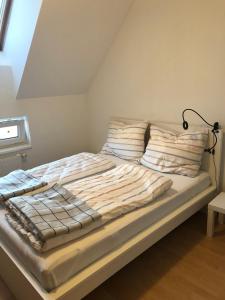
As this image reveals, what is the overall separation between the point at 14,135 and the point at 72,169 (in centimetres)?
112

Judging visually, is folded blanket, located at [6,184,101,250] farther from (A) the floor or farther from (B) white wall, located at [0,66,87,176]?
(B) white wall, located at [0,66,87,176]

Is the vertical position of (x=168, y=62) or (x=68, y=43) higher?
(x=68, y=43)

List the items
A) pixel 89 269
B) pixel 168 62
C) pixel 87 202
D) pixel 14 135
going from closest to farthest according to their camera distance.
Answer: pixel 89 269 → pixel 87 202 → pixel 168 62 → pixel 14 135

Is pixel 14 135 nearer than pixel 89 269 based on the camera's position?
No

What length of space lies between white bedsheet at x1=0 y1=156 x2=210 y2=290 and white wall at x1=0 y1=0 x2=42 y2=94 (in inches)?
61.3

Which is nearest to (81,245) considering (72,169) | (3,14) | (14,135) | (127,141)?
(72,169)

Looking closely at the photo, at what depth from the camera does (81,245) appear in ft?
4.88

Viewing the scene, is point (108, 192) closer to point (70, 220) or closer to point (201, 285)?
point (70, 220)

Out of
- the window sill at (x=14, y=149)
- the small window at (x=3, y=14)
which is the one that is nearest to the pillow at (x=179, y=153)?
the window sill at (x=14, y=149)

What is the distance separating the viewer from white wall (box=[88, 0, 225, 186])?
88.0 inches

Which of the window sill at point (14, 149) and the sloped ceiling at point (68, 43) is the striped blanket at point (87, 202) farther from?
the sloped ceiling at point (68, 43)

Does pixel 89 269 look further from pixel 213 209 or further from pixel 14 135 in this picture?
pixel 14 135

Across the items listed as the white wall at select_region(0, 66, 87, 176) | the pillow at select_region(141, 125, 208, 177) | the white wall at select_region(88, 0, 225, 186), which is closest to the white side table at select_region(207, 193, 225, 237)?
the pillow at select_region(141, 125, 208, 177)

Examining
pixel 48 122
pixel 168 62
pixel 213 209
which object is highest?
pixel 168 62
